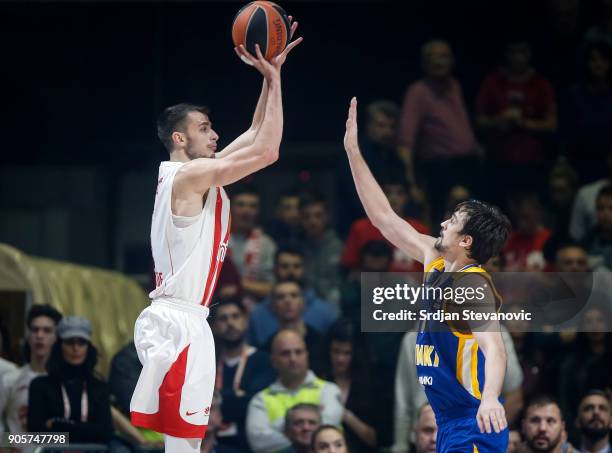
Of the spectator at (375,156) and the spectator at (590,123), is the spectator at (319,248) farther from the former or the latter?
the spectator at (590,123)

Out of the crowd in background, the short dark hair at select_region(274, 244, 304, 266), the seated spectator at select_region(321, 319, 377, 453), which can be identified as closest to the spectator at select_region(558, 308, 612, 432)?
the crowd in background

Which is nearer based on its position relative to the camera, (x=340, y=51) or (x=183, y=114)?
(x=183, y=114)

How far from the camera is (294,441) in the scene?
9.14 m

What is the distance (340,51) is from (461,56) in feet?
4.07

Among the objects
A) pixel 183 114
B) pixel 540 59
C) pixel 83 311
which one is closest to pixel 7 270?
pixel 83 311

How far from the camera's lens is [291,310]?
1008 cm

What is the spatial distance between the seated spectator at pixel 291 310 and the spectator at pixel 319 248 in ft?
3.03

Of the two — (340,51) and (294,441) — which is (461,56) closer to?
(340,51)

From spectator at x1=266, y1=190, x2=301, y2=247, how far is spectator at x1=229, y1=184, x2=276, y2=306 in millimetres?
186

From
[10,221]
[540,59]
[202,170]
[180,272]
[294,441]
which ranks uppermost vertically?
[540,59]

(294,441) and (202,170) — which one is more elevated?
(202,170)

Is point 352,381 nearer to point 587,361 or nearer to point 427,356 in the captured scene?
point 587,361

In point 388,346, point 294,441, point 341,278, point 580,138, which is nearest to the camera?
point 294,441

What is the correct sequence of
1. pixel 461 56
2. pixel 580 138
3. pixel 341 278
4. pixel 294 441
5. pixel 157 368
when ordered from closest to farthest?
pixel 157 368, pixel 294 441, pixel 341 278, pixel 580 138, pixel 461 56
